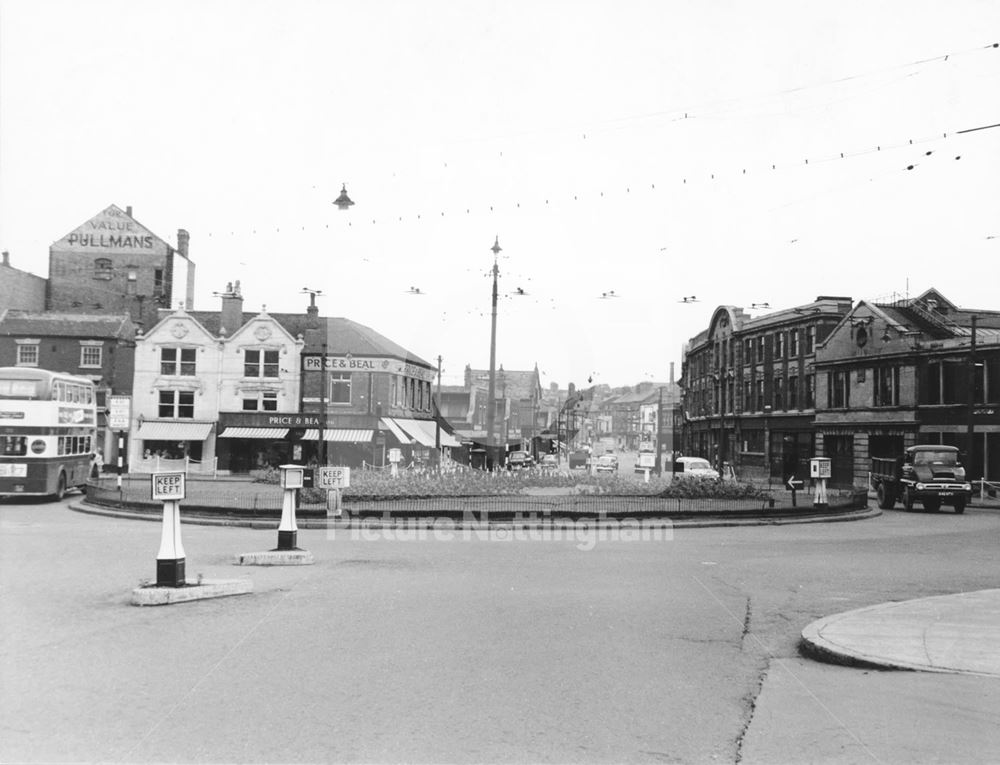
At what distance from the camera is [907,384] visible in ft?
160

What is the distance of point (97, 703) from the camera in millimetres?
7027

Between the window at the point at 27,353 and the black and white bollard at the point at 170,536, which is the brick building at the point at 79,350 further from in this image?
the black and white bollard at the point at 170,536

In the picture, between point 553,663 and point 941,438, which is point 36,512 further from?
point 941,438

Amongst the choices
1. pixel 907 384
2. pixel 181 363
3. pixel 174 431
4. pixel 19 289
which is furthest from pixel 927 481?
pixel 19 289

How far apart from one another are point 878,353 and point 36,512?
142 feet

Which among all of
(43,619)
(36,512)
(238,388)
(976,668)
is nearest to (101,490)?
(36,512)

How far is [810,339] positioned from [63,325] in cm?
4656

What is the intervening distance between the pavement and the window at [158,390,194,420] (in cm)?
4776

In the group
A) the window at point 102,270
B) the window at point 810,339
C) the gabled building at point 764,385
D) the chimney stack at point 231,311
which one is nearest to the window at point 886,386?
the gabled building at point 764,385

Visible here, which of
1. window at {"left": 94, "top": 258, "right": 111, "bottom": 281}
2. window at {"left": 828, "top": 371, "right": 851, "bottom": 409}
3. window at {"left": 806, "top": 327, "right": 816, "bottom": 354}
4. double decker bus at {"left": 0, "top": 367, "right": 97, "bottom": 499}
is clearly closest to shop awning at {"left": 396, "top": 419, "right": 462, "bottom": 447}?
window at {"left": 94, "top": 258, "right": 111, "bottom": 281}

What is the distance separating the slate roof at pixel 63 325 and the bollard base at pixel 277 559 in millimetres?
41940

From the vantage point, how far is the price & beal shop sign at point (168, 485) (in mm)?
11805

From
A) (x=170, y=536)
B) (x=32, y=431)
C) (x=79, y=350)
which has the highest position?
(x=79, y=350)

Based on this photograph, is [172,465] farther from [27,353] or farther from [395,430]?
[395,430]
